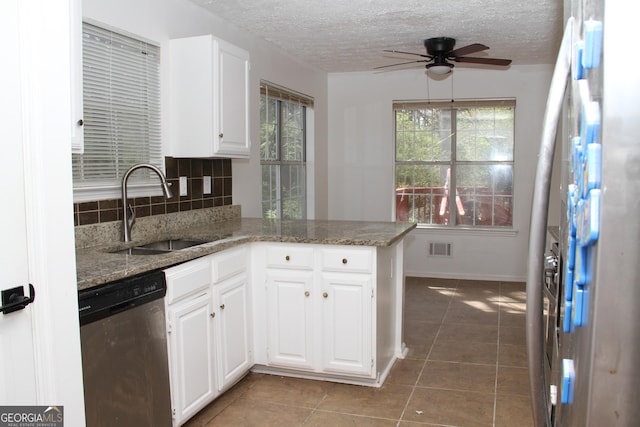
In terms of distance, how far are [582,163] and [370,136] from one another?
572cm

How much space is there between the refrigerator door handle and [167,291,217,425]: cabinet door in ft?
5.83

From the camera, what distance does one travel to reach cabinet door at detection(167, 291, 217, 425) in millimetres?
2463

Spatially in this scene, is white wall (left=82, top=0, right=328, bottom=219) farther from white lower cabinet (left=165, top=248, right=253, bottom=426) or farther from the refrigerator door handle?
the refrigerator door handle

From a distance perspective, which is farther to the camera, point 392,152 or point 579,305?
point 392,152

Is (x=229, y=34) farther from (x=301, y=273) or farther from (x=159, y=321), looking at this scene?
(x=159, y=321)

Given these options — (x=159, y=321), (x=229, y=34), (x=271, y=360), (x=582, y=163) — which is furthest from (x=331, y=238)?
(x=582, y=163)

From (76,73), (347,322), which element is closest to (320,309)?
(347,322)

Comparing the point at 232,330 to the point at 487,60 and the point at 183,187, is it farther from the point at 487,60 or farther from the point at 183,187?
the point at 487,60

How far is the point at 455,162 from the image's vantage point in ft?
20.5

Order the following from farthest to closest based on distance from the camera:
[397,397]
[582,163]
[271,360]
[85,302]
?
[271,360] → [397,397] → [85,302] → [582,163]

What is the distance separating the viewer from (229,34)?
163 inches

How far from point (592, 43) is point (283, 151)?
463cm

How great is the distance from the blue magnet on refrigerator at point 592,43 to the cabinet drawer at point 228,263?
228cm

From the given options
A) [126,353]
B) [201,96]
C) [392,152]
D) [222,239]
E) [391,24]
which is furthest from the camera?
[392,152]
